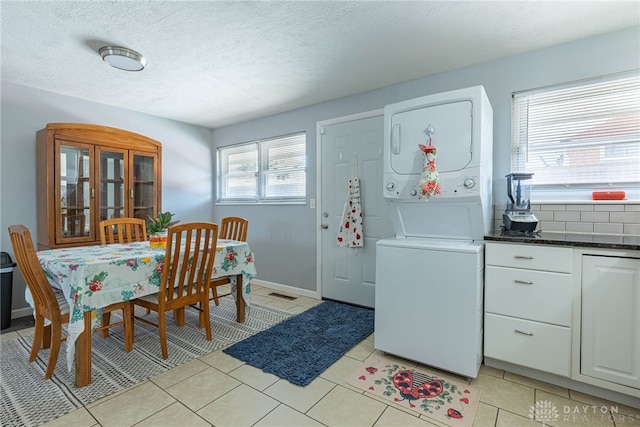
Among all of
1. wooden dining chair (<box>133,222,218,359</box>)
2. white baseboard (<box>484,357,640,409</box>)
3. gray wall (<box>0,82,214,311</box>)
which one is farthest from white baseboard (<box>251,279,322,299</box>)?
white baseboard (<box>484,357,640,409</box>)

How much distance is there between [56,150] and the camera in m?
2.94

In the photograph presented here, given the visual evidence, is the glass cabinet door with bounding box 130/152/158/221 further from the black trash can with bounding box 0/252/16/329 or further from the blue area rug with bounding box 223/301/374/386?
the blue area rug with bounding box 223/301/374/386

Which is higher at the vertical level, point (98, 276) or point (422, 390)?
point (98, 276)

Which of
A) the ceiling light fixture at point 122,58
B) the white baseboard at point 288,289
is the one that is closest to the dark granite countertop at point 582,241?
the white baseboard at point 288,289

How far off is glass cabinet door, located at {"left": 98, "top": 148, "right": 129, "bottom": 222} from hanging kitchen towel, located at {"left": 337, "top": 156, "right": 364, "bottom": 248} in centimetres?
250

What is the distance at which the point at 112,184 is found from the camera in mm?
3449

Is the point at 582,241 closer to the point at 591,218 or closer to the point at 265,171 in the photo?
the point at 591,218

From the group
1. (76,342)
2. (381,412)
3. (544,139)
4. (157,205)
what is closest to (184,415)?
(76,342)

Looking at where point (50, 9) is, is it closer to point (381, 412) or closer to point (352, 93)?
point (352, 93)

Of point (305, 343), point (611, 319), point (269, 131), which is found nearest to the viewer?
point (611, 319)

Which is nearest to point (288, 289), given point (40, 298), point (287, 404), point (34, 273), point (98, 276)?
point (287, 404)

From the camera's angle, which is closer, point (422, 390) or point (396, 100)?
point (422, 390)

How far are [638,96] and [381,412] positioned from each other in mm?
2659

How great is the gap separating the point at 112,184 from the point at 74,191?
14.7 inches
